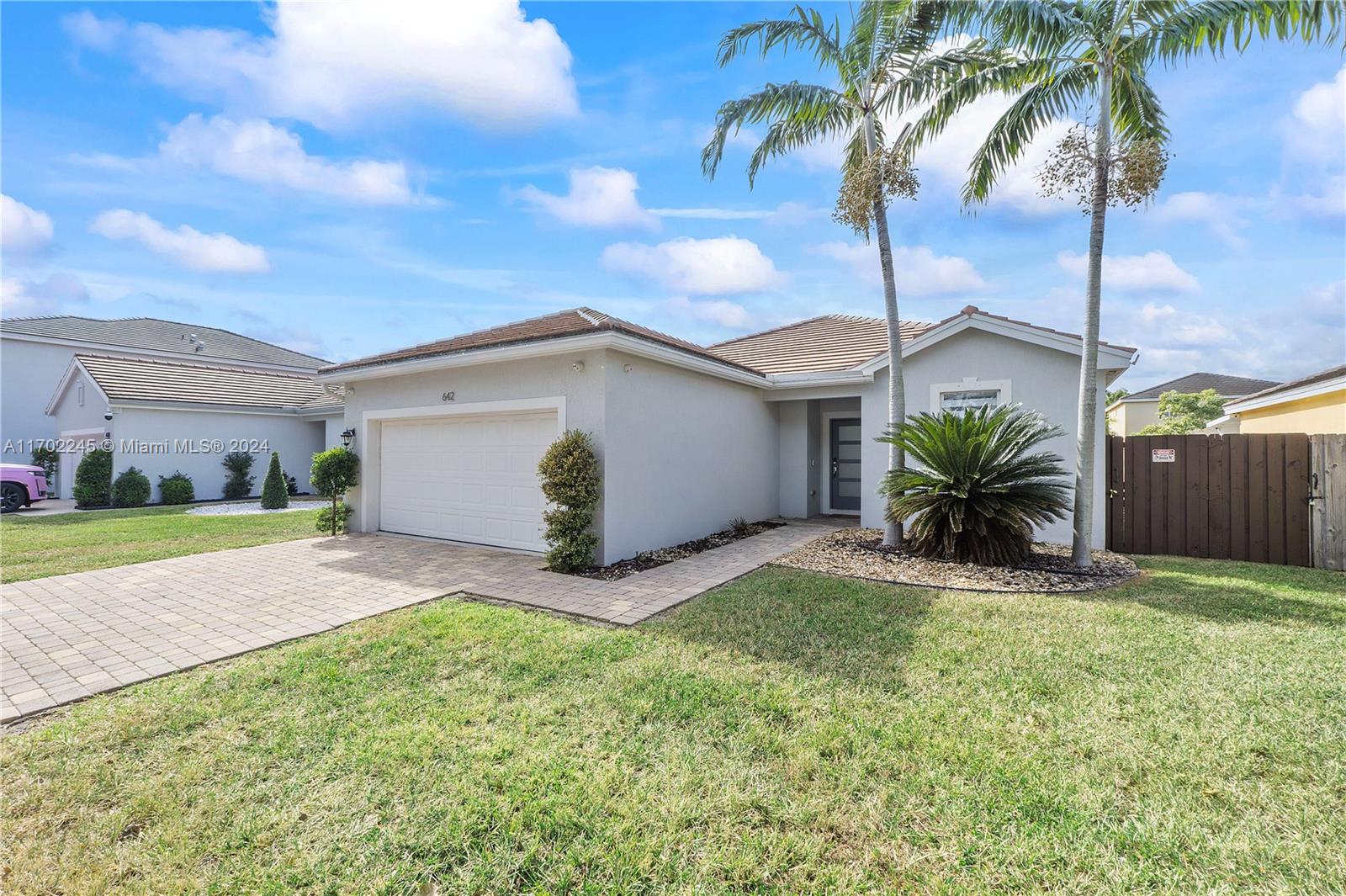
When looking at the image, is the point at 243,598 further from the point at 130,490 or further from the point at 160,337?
the point at 160,337

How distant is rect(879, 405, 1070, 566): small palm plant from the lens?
7598mm

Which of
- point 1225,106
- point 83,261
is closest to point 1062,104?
point 1225,106

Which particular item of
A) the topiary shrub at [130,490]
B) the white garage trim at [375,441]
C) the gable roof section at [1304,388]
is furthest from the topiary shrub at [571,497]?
the topiary shrub at [130,490]

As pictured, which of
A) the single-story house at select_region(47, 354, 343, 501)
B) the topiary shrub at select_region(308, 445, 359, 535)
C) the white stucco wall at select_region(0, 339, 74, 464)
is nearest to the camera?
the topiary shrub at select_region(308, 445, 359, 535)

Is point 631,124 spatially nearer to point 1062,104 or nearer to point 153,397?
point 1062,104

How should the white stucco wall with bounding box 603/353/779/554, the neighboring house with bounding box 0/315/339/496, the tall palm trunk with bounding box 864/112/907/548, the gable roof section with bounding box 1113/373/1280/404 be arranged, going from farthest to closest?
the gable roof section with bounding box 1113/373/1280/404 → the neighboring house with bounding box 0/315/339/496 → the tall palm trunk with bounding box 864/112/907/548 → the white stucco wall with bounding box 603/353/779/554

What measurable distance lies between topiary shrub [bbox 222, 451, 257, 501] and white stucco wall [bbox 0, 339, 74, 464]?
906 centimetres

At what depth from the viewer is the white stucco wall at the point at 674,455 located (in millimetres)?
8211

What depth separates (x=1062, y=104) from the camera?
27.0 ft

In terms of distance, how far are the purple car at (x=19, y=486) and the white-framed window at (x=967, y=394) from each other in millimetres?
25257

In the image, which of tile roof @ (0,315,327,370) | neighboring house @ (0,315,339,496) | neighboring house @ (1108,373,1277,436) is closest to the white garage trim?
neighboring house @ (0,315,339,496)

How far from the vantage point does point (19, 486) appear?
54.0 ft

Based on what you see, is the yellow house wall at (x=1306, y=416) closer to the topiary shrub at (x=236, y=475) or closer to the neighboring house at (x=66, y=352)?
the topiary shrub at (x=236, y=475)

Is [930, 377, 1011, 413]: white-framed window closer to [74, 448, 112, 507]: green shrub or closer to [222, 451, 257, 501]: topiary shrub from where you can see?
[222, 451, 257, 501]: topiary shrub
